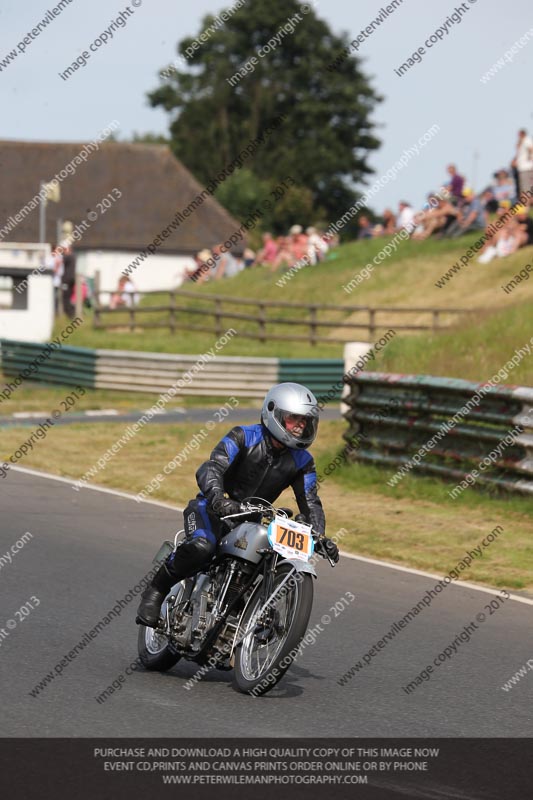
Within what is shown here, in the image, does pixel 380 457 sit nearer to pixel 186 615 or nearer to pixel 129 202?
pixel 186 615

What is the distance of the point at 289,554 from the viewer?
6934 mm

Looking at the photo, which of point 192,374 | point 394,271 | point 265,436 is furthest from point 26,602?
point 394,271

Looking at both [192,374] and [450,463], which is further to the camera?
[192,374]

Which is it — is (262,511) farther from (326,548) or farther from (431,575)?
(431,575)

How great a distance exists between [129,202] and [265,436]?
194 ft

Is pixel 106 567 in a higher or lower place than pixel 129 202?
higher

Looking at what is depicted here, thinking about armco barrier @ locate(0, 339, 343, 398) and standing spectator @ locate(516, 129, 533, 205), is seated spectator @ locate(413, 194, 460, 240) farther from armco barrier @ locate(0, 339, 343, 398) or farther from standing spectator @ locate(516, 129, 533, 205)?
armco barrier @ locate(0, 339, 343, 398)

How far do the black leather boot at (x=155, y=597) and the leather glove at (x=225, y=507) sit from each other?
2.07 ft

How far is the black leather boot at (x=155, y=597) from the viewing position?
25.0 feet

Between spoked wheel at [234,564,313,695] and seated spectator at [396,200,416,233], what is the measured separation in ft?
100.0
